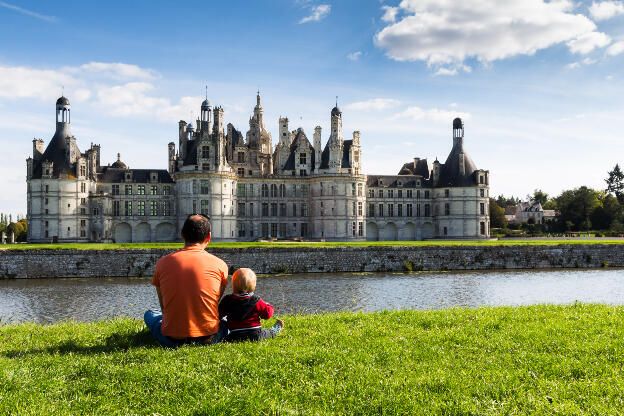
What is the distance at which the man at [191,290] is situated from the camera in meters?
7.84

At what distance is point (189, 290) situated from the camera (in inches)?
308

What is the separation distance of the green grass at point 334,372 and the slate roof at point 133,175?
58667 millimetres

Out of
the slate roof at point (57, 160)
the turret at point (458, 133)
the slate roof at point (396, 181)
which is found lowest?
the slate roof at point (396, 181)

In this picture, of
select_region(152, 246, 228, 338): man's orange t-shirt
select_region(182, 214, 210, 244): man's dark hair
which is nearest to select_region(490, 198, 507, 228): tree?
select_region(182, 214, 210, 244): man's dark hair

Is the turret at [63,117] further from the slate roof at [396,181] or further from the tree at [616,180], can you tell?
the tree at [616,180]

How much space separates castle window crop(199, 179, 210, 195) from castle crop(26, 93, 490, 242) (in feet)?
0.38

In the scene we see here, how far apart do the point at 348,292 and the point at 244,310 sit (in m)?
20.3

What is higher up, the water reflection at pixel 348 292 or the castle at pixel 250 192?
the castle at pixel 250 192

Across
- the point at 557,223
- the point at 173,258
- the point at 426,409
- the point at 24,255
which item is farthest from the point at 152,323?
the point at 557,223

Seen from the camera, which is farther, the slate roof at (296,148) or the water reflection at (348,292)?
the slate roof at (296,148)

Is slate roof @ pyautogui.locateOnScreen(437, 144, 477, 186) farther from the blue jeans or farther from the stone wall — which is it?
the blue jeans

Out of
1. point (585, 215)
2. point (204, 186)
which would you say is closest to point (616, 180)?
point (585, 215)

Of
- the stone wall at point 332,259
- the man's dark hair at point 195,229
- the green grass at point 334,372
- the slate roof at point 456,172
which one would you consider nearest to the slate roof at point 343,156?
the slate roof at point 456,172

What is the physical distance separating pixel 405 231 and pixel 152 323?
220ft
